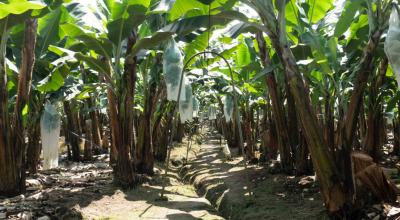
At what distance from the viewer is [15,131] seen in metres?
4.95

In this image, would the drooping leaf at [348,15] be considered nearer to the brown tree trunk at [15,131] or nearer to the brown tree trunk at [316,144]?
the brown tree trunk at [316,144]

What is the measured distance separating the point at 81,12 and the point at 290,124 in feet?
11.7

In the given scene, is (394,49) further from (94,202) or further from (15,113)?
(15,113)

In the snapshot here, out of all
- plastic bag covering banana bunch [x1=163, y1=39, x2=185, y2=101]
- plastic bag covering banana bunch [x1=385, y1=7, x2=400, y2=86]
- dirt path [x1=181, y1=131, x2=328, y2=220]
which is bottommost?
dirt path [x1=181, y1=131, x2=328, y2=220]

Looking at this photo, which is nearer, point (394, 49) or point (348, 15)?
point (394, 49)

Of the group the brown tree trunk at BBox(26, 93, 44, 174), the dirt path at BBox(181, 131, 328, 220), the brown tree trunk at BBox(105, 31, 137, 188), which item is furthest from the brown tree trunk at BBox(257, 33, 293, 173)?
the brown tree trunk at BBox(26, 93, 44, 174)

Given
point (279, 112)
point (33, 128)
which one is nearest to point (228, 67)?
point (279, 112)

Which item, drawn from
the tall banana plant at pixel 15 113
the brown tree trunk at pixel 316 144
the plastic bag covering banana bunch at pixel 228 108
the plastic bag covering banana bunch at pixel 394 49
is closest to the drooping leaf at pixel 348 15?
the brown tree trunk at pixel 316 144

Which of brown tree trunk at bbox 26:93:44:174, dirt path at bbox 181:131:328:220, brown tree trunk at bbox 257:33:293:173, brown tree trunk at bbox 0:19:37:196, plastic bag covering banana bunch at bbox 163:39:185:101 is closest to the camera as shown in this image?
plastic bag covering banana bunch at bbox 163:39:185:101

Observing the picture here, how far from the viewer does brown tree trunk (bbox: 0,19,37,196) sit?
4.78 metres

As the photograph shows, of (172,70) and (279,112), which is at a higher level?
(172,70)

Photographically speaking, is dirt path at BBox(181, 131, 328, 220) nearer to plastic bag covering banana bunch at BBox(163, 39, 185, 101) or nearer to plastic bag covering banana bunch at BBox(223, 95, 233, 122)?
plastic bag covering banana bunch at BBox(223, 95, 233, 122)

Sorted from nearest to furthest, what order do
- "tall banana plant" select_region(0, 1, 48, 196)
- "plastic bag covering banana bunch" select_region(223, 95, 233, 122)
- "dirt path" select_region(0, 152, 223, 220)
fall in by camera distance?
1. "dirt path" select_region(0, 152, 223, 220)
2. "tall banana plant" select_region(0, 1, 48, 196)
3. "plastic bag covering banana bunch" select_region(223, 95, 233, 122)

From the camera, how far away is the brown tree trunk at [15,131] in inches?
188
